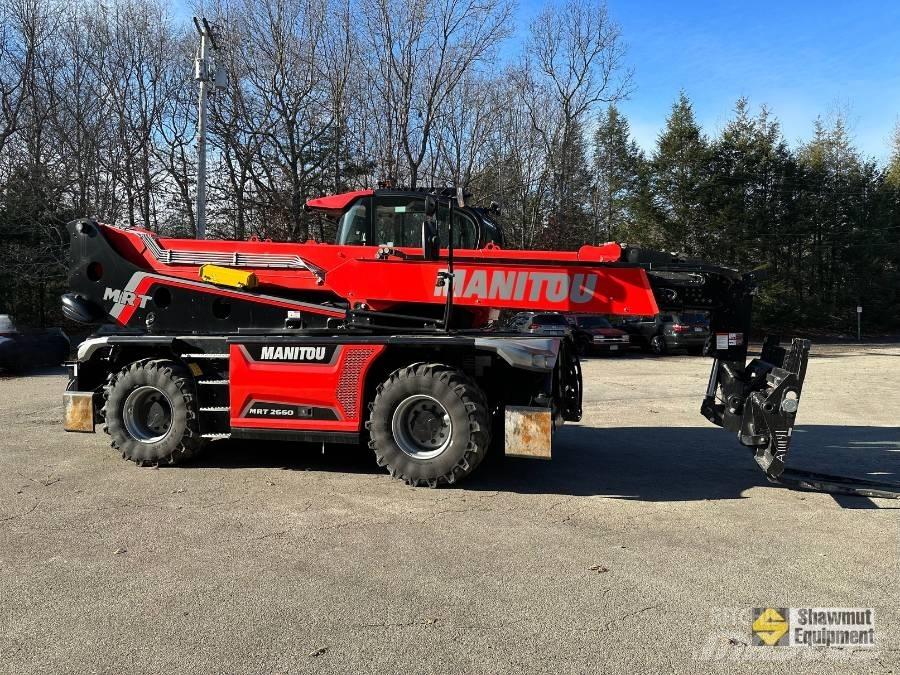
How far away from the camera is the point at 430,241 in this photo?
650 centimetres

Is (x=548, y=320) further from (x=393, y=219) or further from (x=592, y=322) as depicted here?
(x=393, y=219)

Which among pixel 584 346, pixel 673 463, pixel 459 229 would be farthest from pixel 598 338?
pixel 459 229

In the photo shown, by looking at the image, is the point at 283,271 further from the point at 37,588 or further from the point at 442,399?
the point at 37,588

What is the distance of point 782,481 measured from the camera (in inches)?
244

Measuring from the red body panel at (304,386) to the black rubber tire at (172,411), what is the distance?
499 mm

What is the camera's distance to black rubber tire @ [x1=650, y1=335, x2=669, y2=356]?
23.9 m

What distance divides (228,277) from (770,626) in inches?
227

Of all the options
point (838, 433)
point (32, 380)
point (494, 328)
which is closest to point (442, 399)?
point (494, 328)

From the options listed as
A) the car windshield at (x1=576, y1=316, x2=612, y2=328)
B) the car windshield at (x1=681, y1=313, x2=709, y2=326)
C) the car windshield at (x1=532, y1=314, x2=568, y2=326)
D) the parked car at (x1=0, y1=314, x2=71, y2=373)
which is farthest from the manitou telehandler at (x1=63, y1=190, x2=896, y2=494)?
the car windshield at (x1=681, y1=313, x2=709, y2=326)

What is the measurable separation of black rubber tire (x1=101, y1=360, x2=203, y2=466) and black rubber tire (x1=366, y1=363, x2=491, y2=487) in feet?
6.56

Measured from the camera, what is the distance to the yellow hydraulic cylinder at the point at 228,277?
7020mm

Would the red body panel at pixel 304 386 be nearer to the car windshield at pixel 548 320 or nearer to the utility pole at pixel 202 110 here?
the utility pole at pixel 202 110

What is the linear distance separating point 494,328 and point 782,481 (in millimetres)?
3277

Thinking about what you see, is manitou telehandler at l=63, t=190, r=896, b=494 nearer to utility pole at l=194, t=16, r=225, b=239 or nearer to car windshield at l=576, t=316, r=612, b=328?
utility pole at l=194, t=16, r=225, b=239
